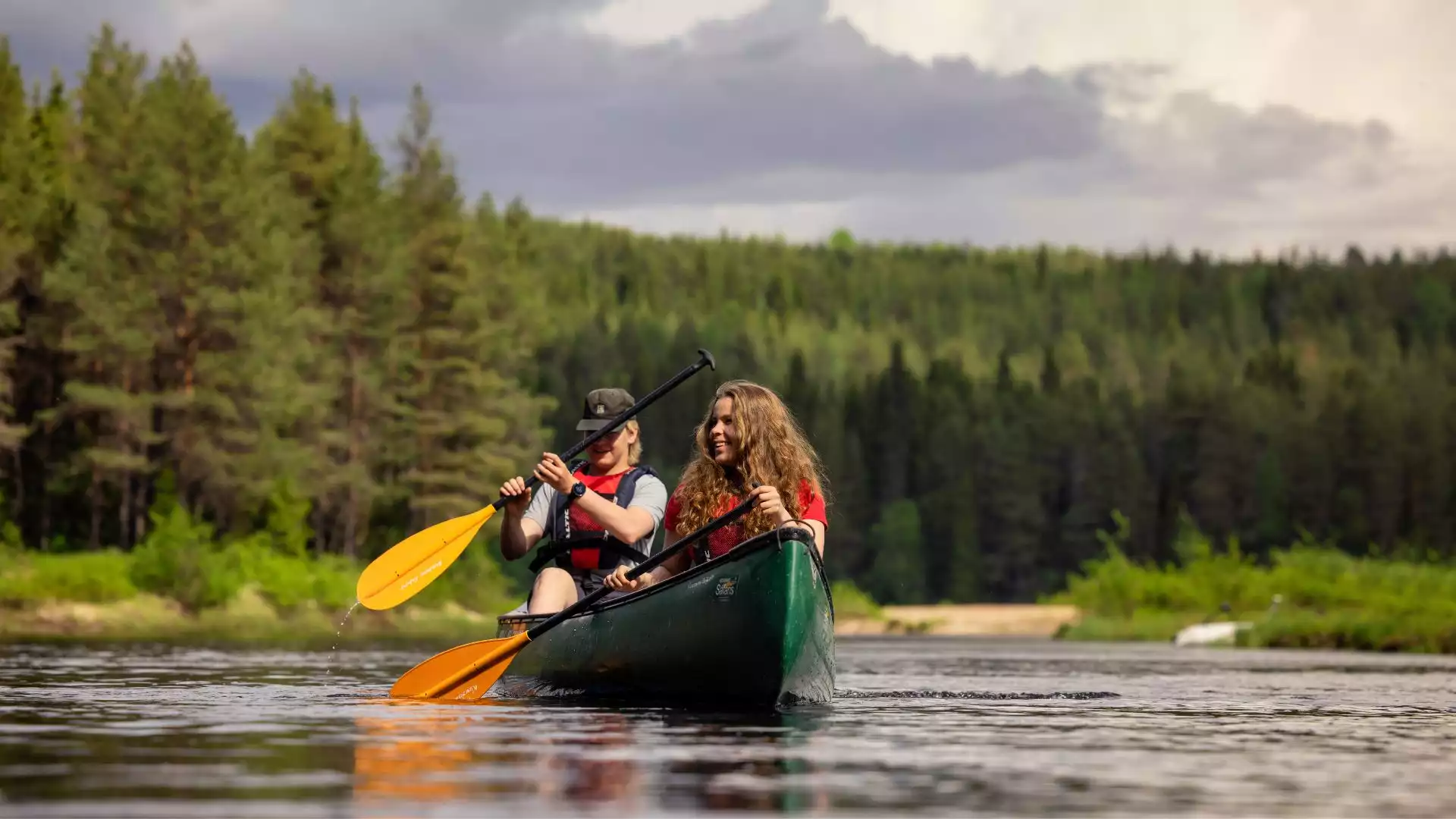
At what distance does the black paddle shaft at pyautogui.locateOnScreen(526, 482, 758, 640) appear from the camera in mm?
11680

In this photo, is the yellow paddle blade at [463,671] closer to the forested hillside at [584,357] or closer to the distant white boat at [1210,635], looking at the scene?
the distant white boat at [1210,635]

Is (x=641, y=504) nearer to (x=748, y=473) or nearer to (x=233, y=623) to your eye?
(x=748, y=473)

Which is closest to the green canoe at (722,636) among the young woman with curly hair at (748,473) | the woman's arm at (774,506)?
the woman's arm at (774,506)

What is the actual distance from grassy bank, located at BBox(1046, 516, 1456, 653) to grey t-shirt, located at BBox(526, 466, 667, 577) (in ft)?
78.6

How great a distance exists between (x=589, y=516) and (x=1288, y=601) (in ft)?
128

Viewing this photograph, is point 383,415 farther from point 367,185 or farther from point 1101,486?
point 1101,486

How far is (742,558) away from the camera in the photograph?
11.6 metres

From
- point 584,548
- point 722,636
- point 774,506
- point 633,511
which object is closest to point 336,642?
point 584,548

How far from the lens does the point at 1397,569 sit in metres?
47.1

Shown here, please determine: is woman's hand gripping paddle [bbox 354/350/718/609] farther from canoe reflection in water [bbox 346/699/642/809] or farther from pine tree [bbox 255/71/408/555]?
pine tree [bbox 255/71/408/555]

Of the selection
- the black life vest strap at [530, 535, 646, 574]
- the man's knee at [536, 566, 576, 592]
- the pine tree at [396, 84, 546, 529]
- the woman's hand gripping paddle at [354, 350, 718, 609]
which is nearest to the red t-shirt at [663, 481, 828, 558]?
the black life vest strap at [530, 535, 646, 574]

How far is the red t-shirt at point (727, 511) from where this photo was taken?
12.1 m

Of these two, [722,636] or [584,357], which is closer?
[722,636]

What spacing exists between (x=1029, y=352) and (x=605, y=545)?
5662 inches
